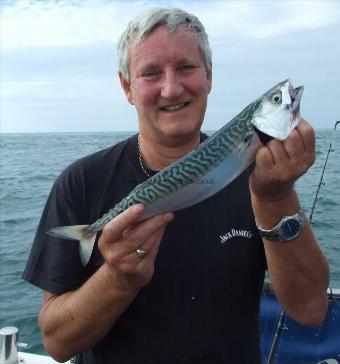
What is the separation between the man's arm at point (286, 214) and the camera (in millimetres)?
2154

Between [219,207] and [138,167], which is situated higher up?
[138,167]

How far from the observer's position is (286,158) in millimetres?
2158

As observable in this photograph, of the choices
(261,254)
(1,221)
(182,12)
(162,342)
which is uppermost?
(182,12)

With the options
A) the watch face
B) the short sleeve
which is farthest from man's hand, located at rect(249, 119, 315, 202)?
the short sleeve

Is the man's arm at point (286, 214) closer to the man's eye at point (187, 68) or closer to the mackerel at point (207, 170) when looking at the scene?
the mackerel at point (207, 170)

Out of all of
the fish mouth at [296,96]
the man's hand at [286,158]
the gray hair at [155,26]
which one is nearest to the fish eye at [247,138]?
the man's hand at [286,158]

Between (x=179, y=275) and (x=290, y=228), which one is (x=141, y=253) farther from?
(x=290, y=228)

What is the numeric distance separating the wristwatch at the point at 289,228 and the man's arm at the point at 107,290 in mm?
549

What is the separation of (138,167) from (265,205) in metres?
0.80

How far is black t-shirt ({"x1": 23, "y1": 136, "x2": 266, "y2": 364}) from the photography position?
2.53m

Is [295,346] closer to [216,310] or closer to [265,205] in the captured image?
[216,310]

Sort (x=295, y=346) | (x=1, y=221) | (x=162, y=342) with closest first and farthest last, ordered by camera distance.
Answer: (x=162, y=342) < (x=295, y=346) < (x=1, y=221)

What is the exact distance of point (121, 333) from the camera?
8.38ft

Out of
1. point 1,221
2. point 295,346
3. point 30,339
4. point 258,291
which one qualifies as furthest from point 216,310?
point 1,221
